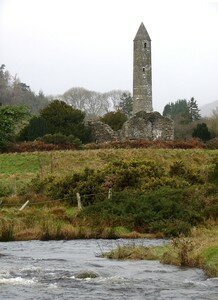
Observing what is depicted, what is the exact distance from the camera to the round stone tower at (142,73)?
80875mm

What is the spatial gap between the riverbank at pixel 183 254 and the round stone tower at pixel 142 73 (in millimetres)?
58383

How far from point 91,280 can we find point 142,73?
66066 mm

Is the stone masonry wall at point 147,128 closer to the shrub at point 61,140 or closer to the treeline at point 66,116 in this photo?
the treeline at point 66,116

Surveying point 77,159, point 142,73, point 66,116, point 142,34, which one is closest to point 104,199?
point 77,159

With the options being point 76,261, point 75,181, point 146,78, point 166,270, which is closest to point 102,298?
point 166,270

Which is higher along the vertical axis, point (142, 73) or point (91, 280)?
point (142, 73)

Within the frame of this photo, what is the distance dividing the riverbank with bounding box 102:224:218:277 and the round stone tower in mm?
58383

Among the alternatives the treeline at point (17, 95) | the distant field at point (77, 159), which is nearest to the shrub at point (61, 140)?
the distant field at point (77, 159)

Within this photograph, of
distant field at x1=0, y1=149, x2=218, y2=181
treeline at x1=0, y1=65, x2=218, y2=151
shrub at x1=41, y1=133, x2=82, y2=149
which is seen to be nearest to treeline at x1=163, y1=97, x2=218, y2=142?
treeline at x1=0, y1=65, x2=218, y2=151

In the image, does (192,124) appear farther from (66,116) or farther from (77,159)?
(77,159)

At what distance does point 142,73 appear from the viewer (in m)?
81.4

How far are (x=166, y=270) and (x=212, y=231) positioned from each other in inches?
331

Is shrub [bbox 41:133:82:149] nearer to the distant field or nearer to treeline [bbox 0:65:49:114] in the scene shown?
the distant field

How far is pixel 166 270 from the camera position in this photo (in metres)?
18.4
